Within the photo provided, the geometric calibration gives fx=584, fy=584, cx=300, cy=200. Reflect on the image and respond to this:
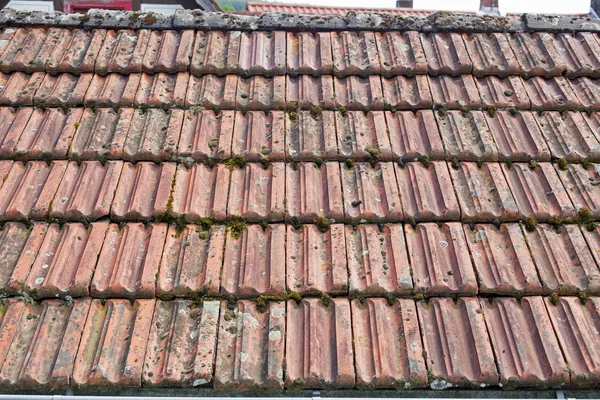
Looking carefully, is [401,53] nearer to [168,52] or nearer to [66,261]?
[168,52]

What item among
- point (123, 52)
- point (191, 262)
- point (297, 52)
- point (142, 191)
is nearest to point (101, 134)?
point (142, 191)

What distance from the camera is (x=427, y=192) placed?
323 cm

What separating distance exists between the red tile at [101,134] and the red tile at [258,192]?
74cm

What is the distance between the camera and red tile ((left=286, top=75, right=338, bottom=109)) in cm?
375

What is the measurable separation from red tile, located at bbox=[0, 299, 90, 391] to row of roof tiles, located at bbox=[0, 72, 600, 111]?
1504mm

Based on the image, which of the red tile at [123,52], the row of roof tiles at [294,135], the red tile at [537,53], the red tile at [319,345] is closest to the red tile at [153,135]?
the row of roof tiles at [294,135]

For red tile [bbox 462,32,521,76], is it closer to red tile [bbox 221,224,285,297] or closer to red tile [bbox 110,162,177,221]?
red tile [bbox 221,224,285,297]

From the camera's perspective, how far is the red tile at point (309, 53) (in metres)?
3.99

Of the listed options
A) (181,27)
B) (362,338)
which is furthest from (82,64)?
Result: (362,338)

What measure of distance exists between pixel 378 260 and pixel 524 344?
764 millimetres

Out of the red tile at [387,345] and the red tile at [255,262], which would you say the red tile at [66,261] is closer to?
the red tile at [255,262]

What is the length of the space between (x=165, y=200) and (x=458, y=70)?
7.17 ft

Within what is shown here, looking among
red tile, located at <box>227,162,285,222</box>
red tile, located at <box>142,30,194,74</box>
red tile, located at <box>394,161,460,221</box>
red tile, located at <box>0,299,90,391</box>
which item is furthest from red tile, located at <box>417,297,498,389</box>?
red tile, located at <box>142,30,194,74</box>

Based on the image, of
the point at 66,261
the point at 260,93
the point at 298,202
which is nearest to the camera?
the point at 66,261
